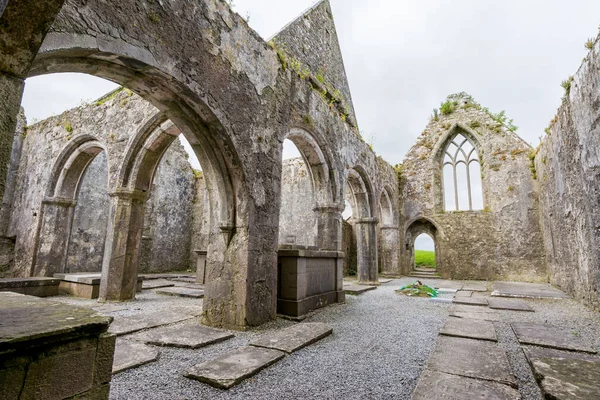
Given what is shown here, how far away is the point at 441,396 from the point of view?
223 centimetres

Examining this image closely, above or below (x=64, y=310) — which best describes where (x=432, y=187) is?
above

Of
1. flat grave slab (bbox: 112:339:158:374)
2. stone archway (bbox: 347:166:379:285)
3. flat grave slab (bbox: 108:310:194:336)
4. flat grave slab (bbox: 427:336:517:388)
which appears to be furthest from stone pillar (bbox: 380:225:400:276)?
flat grave slab (bbox: 112:339:158:374)

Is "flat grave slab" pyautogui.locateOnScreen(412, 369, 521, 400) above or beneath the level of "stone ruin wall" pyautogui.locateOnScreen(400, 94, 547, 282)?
beneath

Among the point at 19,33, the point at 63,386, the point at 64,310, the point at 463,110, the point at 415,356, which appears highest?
the point at 463,110

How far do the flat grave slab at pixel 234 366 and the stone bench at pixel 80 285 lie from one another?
4.83 m

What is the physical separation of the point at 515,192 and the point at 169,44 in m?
12.8

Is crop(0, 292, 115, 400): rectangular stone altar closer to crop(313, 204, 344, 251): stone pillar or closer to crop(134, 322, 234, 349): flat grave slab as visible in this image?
crop(134, 322, 234, 349): flat grave slab

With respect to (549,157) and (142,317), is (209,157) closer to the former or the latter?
(142,317)

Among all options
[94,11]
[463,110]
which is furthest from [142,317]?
[463,110]

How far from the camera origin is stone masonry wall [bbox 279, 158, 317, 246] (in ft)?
43.5

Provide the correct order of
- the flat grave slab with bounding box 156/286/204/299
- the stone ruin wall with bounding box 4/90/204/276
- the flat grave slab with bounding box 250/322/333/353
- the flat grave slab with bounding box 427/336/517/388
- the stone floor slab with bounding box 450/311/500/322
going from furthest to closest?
1. the flat grave slab with bounding box 156/286/204/299
2. the stone ruin wall with bounding box 4/90/204/276
3. the stone floor slab with bounding box 450/311/500/322
4. the flat grave slab with bounding box 250/322/333/353
5. the flat grave slab with bounding box 427/336/517/388

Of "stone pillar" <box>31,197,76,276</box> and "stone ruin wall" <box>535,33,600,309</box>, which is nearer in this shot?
"stone ruin wall" <box>535,33,600,309</box>

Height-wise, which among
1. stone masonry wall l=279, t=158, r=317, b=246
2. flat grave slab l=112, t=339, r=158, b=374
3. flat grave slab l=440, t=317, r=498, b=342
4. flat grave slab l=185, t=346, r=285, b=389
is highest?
stone masonry wall l=279, t=158, r=317, b=246

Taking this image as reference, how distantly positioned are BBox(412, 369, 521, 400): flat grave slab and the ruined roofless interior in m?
0.02
